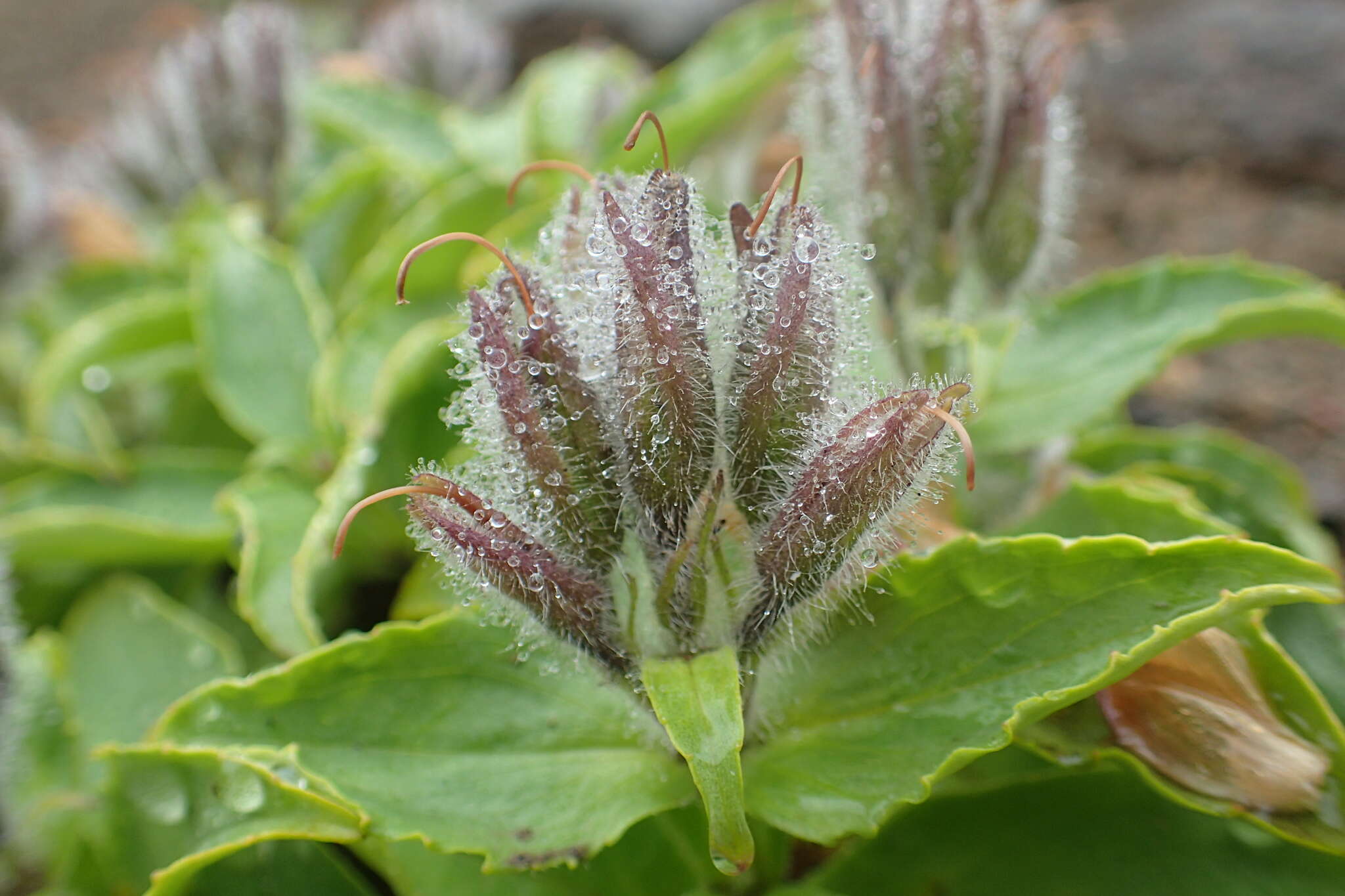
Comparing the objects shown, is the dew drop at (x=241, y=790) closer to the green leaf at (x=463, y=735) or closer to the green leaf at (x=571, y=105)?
the green leaf at (x=463, y=735)

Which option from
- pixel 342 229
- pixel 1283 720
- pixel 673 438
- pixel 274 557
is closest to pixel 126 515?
pixel 274 557

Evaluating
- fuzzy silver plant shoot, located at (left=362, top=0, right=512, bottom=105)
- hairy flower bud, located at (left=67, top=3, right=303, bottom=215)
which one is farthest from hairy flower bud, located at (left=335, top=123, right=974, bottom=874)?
fuzzy silver plant shoot, located at (left=362, top=0, right=512, bottom=105)

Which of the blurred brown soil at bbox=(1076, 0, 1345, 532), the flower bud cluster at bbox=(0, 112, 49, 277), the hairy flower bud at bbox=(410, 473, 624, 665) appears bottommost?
the blurred brown soil at bbox=(1076, 0, 1345, 532)

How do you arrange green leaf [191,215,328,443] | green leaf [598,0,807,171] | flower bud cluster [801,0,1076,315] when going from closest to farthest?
flower bud cluster [801,0,1076,315] < green leaf [191,215,328,443] < green leaf [598,0,807,171]

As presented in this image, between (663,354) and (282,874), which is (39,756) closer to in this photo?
(282,874)

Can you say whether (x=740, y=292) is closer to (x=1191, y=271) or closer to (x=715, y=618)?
(x=715, y=618)

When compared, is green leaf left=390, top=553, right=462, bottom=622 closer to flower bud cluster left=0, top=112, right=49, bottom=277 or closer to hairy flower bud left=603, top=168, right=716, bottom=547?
hairy flower bud left=603, top=168, right=716, bottom=547
